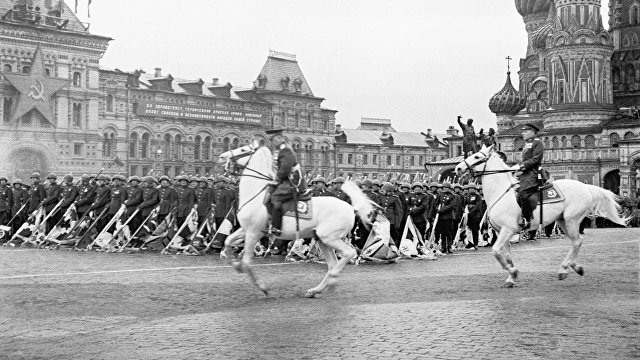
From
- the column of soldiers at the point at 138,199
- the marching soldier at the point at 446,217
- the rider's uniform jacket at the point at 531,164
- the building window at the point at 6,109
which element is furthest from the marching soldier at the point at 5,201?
the building window at the point at 6,109

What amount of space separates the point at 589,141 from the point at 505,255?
5360 centimetres

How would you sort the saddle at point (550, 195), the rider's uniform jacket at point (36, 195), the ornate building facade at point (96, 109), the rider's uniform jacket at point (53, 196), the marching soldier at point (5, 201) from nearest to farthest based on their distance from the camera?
the saddle at point (550, 195) < the rider's uniform jacket at point (53, 196) < the rider's uniform jacket at point (36, 195) < the marching soldier at point (5, 201) < the ornate building facade at point (96, 109)

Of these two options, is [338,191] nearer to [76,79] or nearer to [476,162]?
[476,162]

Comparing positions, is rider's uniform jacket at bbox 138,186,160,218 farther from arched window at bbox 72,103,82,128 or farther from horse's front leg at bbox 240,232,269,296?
arched window at bbox 72,103,82,128

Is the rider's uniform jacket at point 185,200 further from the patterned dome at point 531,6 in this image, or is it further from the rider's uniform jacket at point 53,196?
the patterned dome at point 531,6

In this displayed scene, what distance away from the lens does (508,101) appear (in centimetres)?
7862

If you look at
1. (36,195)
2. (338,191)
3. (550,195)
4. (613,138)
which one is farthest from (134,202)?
(613,138)

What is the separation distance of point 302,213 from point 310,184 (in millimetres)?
7683

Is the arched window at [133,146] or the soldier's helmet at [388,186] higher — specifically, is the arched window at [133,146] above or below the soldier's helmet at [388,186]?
above

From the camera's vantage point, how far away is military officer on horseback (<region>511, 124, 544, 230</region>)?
14508 mm

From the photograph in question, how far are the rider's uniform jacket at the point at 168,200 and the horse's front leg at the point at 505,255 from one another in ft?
31.6

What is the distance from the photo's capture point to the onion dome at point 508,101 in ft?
258

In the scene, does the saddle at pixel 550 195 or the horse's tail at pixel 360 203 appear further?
the saddle at pixel 550 195

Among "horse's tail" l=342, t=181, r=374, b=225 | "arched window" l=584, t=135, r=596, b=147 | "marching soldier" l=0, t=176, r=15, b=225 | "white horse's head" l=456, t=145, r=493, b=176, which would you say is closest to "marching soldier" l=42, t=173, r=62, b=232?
"marching soldier" l=0, t=176, r=15, b=225
